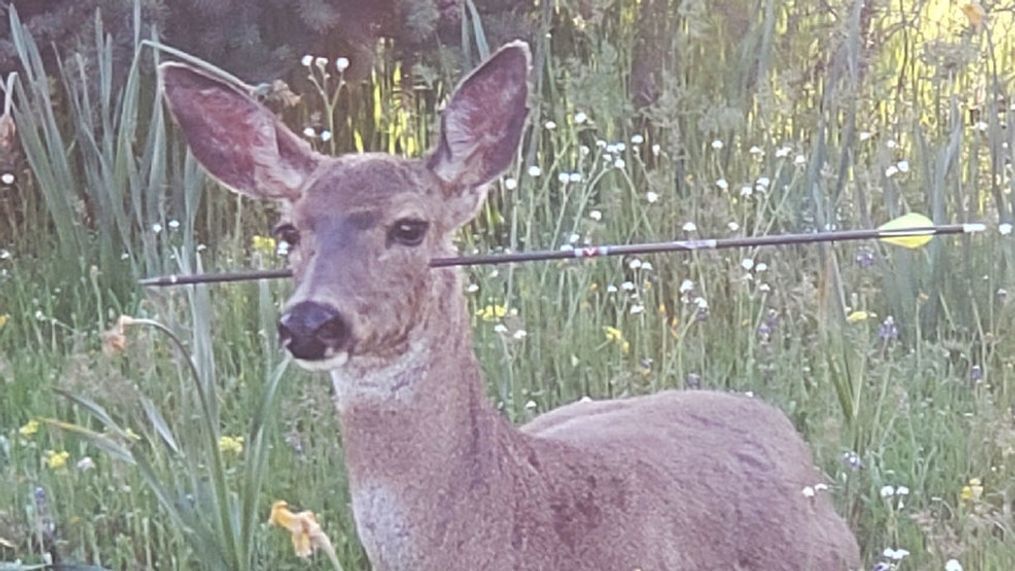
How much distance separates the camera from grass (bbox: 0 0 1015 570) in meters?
3.78

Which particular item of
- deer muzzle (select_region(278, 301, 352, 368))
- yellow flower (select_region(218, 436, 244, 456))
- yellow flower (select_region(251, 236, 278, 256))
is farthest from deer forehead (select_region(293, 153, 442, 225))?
yellow flower (select_region(251, 236, 278, 256))

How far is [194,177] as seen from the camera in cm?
407

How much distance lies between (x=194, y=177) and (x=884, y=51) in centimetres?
271

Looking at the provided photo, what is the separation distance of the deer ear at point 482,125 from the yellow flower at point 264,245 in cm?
177

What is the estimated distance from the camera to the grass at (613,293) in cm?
378

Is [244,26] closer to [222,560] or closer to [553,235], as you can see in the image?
[553,235]

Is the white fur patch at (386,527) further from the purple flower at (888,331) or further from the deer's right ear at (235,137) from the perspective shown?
the purple flower at (888,331)

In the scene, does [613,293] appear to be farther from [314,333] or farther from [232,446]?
[314,333]

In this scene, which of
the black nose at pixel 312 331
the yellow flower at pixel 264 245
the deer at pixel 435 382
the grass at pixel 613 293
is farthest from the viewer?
the yellow flower at pixel 264 245

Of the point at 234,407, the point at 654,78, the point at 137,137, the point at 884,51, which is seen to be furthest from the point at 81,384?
the point at 884,51

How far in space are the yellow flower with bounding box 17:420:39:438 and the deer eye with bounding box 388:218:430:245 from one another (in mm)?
1342

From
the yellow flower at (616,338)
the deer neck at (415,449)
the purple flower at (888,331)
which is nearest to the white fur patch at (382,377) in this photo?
the deer neck at (415,449)

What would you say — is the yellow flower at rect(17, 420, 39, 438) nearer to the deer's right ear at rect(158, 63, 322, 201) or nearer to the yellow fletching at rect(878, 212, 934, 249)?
the deer's right ear at rect(158, 63, 322, 201)

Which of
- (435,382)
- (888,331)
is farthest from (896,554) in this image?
(435,382)
